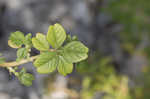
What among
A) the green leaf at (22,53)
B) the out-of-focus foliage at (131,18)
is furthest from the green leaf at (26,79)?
the out-of-focus foliage at (131,18)

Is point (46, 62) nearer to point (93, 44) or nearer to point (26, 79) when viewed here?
point (26, 79)

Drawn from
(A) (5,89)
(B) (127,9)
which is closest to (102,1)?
(B) (127,9)

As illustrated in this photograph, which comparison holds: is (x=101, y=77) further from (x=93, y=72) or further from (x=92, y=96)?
(x=92, y=96)

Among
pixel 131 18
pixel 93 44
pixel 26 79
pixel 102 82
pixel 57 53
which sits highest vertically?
pixel 57 53

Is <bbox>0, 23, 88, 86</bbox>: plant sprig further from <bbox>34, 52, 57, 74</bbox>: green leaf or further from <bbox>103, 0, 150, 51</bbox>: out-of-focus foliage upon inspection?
<bbox>103, 0, 150, 51</bbox>: out-of-focus foliage

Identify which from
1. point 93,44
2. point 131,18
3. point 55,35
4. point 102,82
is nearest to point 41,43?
point 55,35
